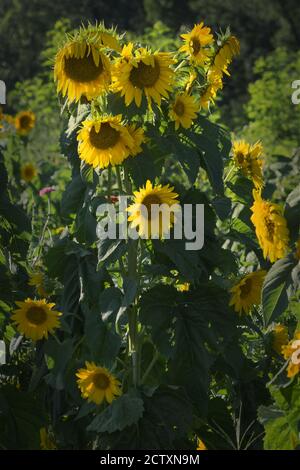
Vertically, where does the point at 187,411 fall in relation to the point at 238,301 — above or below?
below

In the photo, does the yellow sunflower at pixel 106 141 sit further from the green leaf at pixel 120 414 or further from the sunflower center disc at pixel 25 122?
the sunflower center disc at pixel 25 122

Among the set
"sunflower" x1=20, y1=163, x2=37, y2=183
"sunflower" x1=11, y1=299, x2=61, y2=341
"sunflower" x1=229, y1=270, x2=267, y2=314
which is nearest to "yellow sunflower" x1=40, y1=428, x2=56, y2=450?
"sunflower" x1=11, y1=299, x2=61, y2=341

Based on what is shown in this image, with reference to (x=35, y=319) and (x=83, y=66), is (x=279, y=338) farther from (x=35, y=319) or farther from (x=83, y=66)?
(x=83, y=66)

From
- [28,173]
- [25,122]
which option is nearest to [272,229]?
[28,173]

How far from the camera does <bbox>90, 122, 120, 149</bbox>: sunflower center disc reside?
283cm

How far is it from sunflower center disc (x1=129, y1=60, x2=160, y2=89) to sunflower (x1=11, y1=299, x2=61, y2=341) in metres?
0.80

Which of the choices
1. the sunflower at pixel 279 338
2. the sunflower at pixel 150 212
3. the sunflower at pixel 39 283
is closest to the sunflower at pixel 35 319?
the sunflower at pixel 39 283

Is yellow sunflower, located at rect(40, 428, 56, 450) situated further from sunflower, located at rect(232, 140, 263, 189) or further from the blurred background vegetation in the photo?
the blurred background vegetation

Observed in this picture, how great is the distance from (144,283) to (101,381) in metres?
0.32

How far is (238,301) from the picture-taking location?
3.03 meters

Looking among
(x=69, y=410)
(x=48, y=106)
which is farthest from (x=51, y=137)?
(x=69, y=410)

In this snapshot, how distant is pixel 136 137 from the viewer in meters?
2.88

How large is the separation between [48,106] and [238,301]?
8366 millimetres
